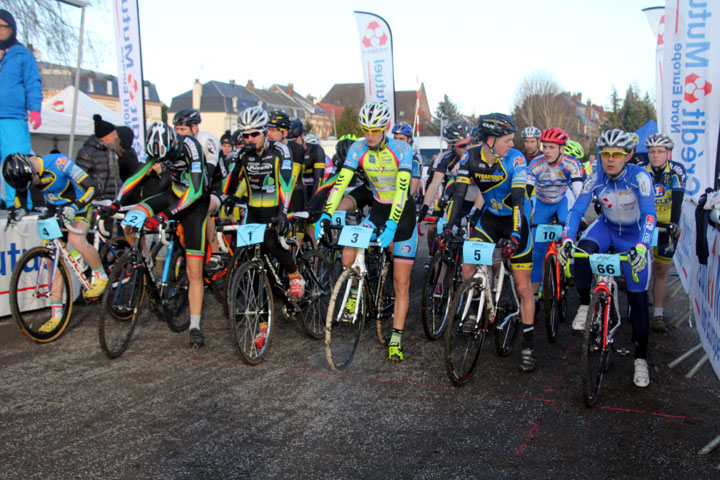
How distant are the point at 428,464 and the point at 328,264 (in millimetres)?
3418

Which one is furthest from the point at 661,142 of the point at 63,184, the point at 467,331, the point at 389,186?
the point at 63,184

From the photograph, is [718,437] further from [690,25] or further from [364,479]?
[690,25]

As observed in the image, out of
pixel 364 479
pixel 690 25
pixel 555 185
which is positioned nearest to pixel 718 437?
pixel 364 479

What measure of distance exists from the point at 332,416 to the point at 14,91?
7473 millimetres

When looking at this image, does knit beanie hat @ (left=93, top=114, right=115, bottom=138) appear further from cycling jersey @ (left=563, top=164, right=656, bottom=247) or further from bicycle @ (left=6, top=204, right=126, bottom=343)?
cycling jersey @ (left=563, top=164, right=656, bottom=247)

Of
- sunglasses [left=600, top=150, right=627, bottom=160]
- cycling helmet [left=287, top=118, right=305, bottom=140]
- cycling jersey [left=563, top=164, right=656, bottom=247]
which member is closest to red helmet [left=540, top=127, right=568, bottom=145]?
cycling jersey [left=563, top=164, right=656, bottom=247]

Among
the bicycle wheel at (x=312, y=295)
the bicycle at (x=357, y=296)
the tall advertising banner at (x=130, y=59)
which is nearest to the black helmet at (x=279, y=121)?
the bicycle wheel at (x=312, y=295)

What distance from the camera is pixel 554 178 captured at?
695 centimetres

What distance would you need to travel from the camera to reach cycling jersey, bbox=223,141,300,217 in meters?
5.93

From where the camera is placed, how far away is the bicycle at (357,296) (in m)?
4.98

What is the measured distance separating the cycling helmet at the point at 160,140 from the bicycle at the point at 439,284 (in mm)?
2852

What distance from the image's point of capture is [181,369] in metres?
5.27

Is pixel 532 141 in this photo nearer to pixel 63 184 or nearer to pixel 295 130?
pixel 295 130

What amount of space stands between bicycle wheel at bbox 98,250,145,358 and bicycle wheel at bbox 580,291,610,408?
160 inches
